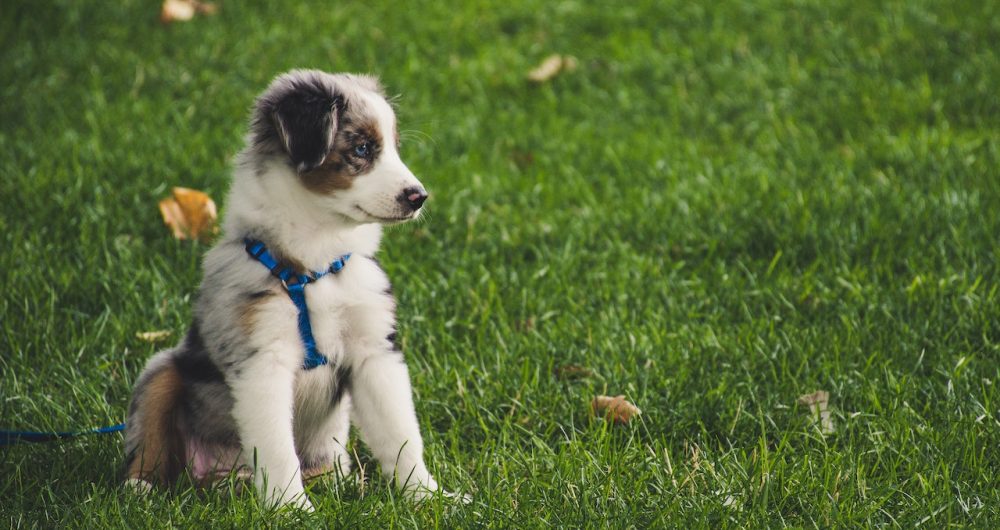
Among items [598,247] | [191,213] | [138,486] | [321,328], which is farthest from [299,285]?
[598,247]

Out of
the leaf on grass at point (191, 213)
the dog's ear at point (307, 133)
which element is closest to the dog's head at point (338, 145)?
the dog's ear at point (307, 133)

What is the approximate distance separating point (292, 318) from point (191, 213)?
1992 mm

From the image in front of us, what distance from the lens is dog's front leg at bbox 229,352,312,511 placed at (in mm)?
2752

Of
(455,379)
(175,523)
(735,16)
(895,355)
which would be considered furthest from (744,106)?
(175,523)

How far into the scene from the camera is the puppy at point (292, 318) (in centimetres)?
279

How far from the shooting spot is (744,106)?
244 inches

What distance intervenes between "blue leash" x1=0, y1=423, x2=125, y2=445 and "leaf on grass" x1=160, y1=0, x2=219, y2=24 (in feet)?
13.1

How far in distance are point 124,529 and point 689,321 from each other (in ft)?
7.47

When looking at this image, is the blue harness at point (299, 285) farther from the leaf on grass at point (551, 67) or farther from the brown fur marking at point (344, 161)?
the leaf on grass at point (551, 67)

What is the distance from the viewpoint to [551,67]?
663 cm

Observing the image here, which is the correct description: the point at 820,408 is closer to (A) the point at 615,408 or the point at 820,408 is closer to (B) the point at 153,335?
(A) the point at 615,408

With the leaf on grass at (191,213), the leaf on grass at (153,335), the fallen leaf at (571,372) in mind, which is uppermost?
the leaf on grass at (191,213)

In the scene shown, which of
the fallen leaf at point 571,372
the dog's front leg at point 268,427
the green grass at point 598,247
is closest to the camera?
the dog's front leg at point 268,427

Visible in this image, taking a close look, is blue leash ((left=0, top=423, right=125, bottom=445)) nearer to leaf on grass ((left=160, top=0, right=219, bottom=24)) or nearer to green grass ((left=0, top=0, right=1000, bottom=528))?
green grass ((left=0, top=0, right=1000, bottom=528))
